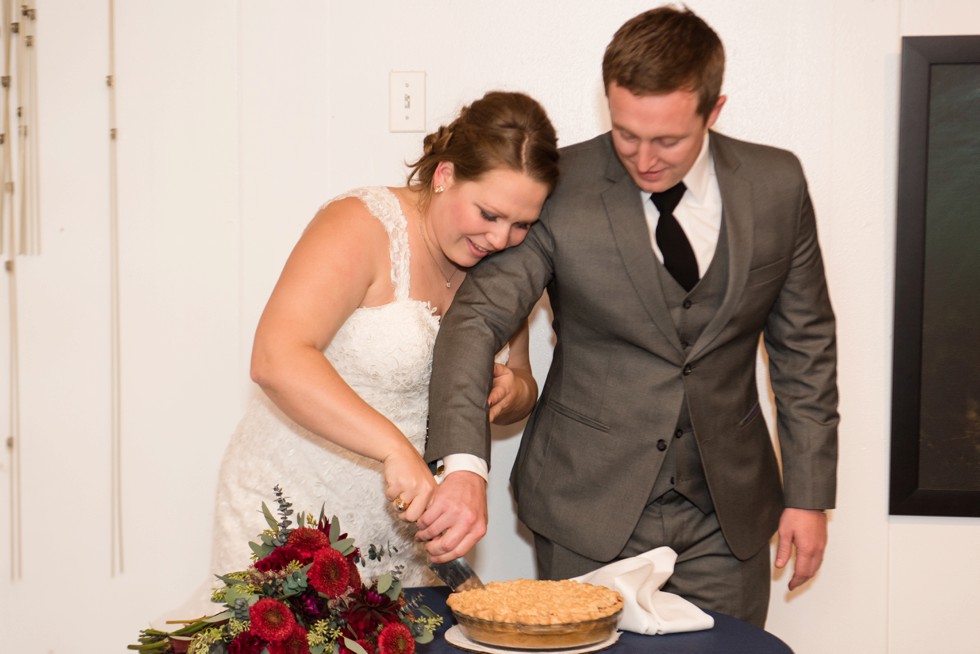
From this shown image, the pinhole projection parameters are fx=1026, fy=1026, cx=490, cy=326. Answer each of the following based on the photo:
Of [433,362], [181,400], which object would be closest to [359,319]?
[433,362]

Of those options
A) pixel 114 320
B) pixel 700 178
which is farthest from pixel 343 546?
pixel 114 320

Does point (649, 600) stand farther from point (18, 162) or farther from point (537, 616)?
point (18, 162)

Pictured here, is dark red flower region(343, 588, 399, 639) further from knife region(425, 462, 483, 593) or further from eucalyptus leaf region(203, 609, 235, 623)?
knife region(425, 462, 483, 593)

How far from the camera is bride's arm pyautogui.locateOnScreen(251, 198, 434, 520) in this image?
177cm

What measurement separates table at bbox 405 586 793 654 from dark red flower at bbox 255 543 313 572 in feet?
0.76

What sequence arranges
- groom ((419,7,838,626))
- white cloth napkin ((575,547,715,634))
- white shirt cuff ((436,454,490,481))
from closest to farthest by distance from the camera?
white cloth napkin ((575,547,715,634))
white shirt cuff ((436,454,490,481))
groom ((419,7,838,626))

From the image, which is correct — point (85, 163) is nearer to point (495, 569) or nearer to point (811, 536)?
point (495, 569)

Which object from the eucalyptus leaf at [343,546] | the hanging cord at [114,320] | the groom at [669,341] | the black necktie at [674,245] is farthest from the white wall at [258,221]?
the eucalyptus leaf at [343,546]

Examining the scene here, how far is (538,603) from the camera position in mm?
1453

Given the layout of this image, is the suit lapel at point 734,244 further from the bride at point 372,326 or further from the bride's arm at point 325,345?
the bride's arm at point 325,345

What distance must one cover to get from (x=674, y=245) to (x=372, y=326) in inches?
24.3

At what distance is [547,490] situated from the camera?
2072mm

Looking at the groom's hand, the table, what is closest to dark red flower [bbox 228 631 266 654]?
the table

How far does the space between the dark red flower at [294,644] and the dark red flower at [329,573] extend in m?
0.06
